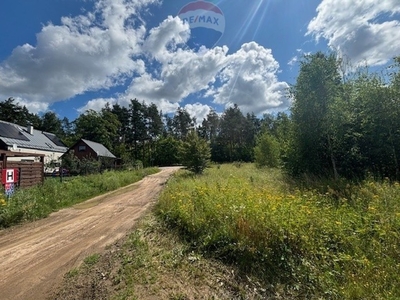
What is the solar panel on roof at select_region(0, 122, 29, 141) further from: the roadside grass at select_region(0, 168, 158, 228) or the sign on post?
the sign on post

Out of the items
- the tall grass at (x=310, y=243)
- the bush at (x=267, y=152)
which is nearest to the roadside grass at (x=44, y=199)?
the tall grass at (x=310, y=243)

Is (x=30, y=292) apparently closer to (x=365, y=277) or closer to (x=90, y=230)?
(x=90, y=230)

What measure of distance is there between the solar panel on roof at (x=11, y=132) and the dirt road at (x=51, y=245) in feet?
81.1

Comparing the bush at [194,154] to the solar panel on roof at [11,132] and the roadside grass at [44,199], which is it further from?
the solar panel on roof at [11,132]

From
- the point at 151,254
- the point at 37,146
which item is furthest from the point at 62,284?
the point at 37,146

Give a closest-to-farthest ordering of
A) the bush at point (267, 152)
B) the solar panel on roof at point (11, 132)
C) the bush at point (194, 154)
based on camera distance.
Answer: the bush at point (194, 154) < the bush at point (267, 152) < the solar panel on roof at point (11, 132)

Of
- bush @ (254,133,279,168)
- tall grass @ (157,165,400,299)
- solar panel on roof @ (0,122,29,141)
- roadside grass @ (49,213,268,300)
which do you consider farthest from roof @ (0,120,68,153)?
tall grass @ (157,165,400,299)

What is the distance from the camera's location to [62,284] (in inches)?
133

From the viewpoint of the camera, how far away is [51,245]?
5074mm

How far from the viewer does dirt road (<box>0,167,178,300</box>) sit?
3.46 metres

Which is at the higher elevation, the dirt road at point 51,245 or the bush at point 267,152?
the bush at point 267,152

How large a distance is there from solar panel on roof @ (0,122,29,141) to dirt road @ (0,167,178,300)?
24.7 meters

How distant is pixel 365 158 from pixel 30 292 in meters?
11.4

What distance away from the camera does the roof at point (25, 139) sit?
85.0 ft
